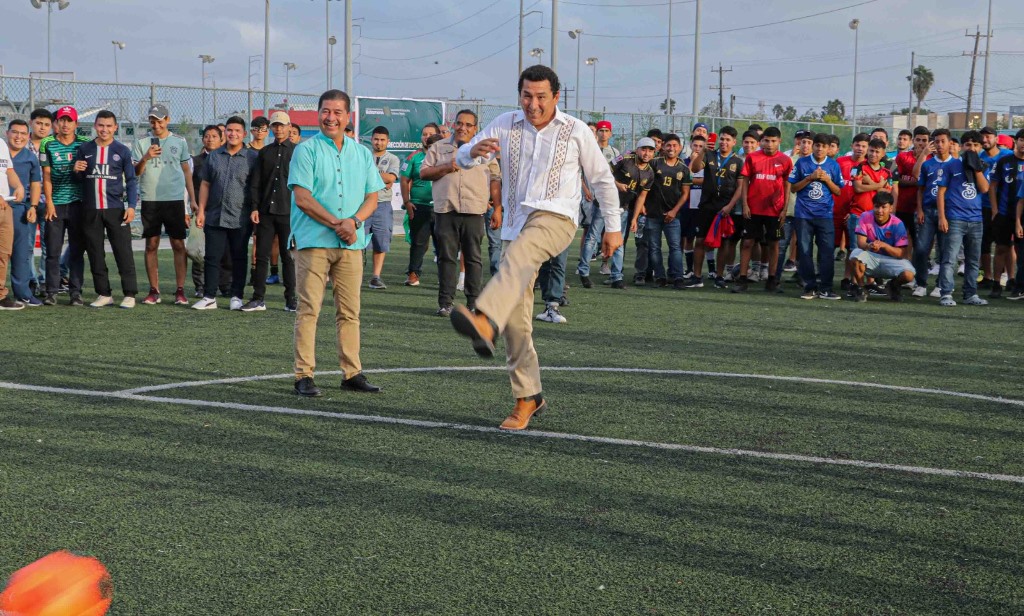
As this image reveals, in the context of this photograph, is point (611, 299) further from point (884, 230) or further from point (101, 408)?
point (101, 408)

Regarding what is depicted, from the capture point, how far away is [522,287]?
6535 mm

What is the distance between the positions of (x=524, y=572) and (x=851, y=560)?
127cm

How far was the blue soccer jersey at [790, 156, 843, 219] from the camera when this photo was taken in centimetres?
1453

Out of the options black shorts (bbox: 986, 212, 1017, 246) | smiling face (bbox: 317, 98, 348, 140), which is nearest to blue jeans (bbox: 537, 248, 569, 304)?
smiling face (bbox: 317, 98, 348, 140)

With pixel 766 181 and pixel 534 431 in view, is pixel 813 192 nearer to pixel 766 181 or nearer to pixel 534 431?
pixel 766 181

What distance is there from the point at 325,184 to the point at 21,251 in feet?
20.4

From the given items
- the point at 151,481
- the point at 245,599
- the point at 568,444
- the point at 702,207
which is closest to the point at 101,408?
the point at 151,481

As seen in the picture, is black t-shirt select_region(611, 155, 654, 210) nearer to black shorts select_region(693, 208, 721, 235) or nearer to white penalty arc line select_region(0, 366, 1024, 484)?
black shorts select_region(693, 208, 721, 235)

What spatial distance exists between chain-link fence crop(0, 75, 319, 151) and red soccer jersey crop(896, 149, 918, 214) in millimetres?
11727

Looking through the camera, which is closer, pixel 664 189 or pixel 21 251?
pixel 21 251

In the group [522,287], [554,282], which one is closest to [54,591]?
[522,287]

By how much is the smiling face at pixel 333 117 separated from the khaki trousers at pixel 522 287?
1.65 metres

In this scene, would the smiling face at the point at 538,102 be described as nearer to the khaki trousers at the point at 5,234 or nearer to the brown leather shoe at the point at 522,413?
the brown leather shoe at the point at 522,413

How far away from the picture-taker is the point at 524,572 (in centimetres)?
438
